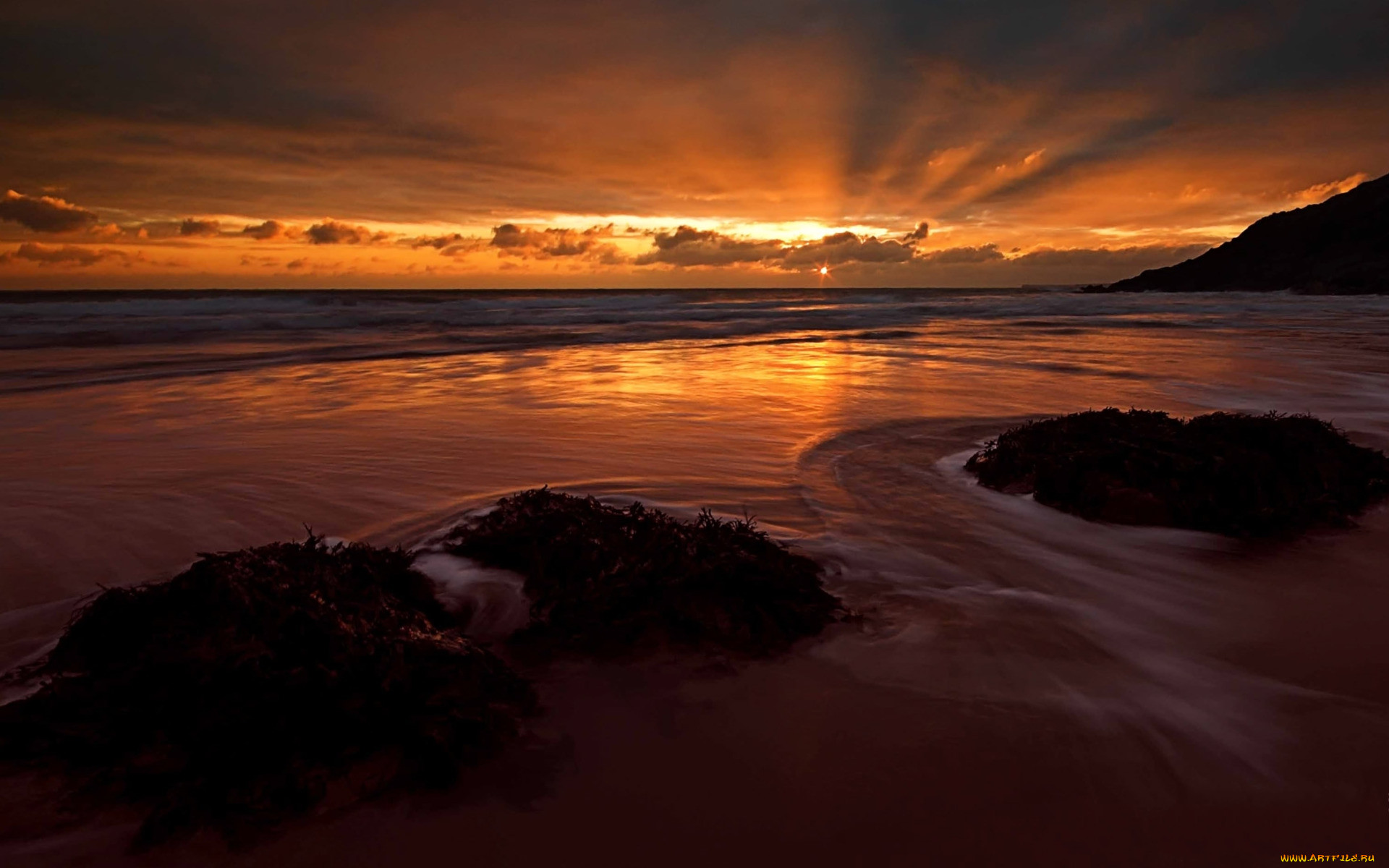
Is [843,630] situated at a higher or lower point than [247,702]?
lower

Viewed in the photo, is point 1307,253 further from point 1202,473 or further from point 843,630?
point 843,630

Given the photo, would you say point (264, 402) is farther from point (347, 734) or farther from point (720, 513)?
point (347, 734)

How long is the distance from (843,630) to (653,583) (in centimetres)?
72

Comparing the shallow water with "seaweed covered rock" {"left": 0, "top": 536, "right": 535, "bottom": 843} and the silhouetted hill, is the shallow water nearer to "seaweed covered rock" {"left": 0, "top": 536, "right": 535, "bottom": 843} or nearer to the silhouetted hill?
"seaweed covered rock" {"left": 0, "top": 536, "right": 535, "bottom": 843}

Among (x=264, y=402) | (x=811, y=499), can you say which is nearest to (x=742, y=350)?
(x=264, y=402)

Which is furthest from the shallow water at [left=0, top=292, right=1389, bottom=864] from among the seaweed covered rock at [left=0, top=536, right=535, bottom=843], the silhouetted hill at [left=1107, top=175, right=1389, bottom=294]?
the silhouetted hill at [left=1107, top=175, right=1389, bottom=294]

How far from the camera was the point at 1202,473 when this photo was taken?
3.98m

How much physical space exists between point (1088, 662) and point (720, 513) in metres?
1.99

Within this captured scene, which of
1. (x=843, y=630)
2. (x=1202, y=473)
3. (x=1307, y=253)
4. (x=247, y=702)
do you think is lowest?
(x=843, y=630)

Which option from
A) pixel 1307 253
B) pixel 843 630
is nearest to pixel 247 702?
pixel 843 630

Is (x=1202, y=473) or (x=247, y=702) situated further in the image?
(x=1202, y=473)

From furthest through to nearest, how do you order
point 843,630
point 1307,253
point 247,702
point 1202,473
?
point 1307,253 < point 1202,473 < point 843,630 < point 247,702

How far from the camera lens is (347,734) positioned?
188 centimetres

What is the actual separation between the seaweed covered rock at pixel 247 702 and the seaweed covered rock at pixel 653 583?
0.44 m
